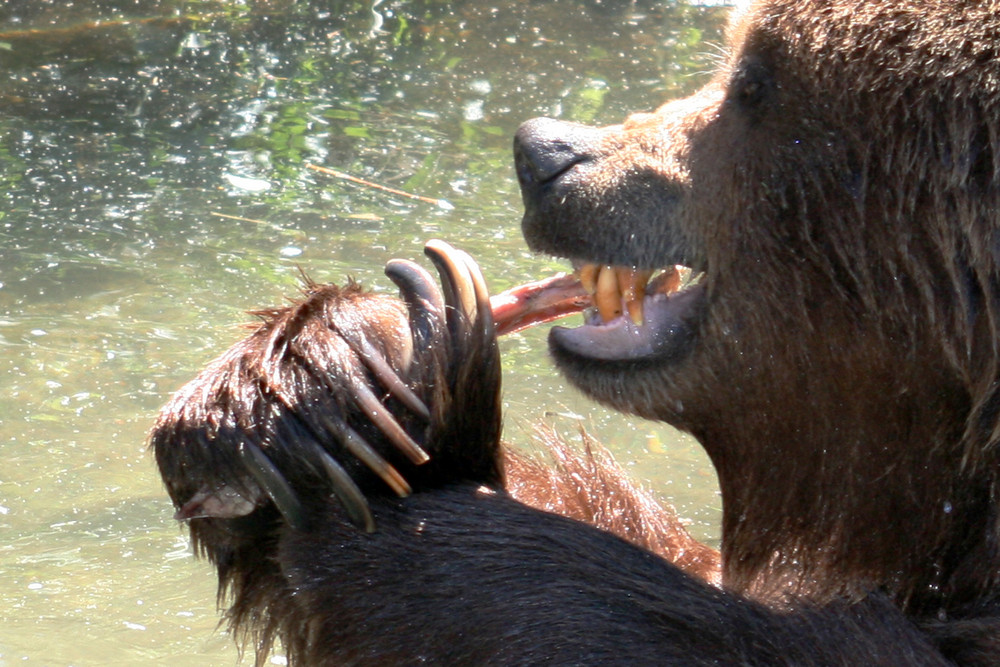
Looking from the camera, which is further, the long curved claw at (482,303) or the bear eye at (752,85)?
the long curved claw at (482,303)

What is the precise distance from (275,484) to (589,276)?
920 mm

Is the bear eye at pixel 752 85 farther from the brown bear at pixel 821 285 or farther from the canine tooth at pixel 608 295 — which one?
the canine tooth at pixel 608 295

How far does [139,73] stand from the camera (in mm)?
8961

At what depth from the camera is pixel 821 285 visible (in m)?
2.85

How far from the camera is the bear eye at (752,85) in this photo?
2.86 metres

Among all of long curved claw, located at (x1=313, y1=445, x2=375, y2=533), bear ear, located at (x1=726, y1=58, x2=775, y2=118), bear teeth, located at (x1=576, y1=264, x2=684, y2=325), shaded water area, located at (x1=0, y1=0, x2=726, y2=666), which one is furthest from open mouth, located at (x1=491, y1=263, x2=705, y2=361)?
shaded water area, located at (x1=0, y1=0, x2=726, y2=666)

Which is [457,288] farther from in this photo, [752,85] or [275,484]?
[752,85]

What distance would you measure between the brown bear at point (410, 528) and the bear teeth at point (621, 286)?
0.33 meters

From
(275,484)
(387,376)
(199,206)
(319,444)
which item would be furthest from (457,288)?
(199,206)

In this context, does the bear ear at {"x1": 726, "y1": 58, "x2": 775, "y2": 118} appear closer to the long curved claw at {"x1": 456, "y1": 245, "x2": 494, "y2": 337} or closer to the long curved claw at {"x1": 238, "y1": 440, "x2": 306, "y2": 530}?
the long curved claw at {"x1": 456, "y1": 245, "x2": 494, "y2": 337}

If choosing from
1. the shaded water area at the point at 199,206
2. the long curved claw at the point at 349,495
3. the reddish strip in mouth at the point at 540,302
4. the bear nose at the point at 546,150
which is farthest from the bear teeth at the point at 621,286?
the shaded water area at the point at 199,206

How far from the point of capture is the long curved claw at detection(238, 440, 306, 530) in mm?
2840

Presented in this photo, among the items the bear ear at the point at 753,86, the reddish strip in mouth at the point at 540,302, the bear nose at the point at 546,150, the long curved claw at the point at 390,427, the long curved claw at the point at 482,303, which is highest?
the bear ear at the point at 753,86

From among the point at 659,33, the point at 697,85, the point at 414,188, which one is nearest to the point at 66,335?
the point at 414,188
